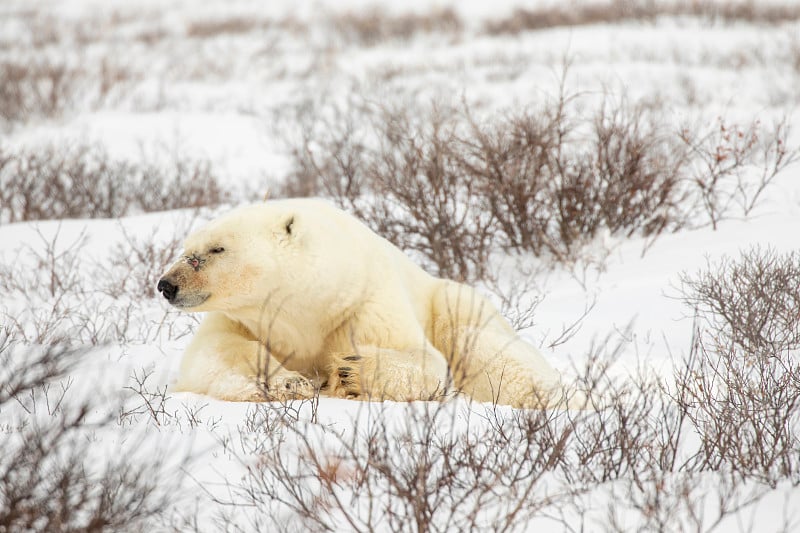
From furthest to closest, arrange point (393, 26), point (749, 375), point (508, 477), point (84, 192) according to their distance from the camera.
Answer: point (393, 26) → point (84, 192) → point (749, 375) → point (508, 477)

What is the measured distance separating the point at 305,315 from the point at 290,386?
24 centimetres

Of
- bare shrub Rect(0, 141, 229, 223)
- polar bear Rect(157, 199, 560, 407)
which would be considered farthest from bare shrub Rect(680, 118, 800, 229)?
bare shrub Rect(0, 141, 229, 223)

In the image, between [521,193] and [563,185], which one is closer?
[521,193]

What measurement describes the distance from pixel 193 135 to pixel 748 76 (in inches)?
319

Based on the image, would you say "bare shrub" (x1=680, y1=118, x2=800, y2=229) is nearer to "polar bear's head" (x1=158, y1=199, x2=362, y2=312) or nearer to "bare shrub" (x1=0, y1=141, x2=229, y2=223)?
"polar bear's head" (x1=158, y1=199, x2=362, y2=312)

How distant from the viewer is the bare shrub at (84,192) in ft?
22.8

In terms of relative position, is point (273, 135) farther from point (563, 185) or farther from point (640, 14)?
point (640, 14)

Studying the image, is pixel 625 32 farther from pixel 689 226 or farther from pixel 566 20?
pixel 689 226


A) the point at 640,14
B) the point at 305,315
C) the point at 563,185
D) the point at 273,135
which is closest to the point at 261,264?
the point at 305,315

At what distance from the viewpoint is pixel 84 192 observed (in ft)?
23.8

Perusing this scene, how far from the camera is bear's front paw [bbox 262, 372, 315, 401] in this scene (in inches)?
105

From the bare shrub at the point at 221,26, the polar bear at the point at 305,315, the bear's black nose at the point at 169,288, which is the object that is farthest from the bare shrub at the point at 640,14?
the bear's black nose at the point at 169,288

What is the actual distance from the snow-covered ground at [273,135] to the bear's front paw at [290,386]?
0.33ft

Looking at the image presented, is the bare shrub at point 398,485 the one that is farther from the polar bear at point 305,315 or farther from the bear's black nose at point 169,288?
the bear's black nose at point 169,288
